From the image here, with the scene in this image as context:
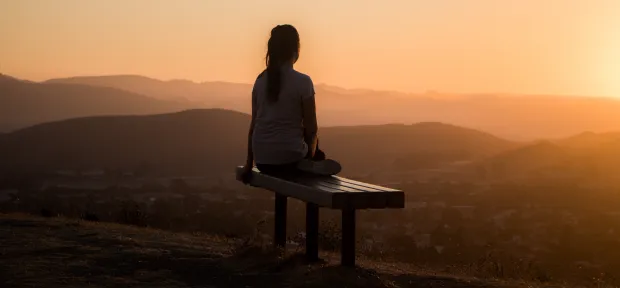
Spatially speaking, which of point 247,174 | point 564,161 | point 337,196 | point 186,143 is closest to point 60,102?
point 186,143

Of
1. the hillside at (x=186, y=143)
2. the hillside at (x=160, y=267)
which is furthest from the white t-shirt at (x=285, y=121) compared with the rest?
the hillside at (x=186, y=143)

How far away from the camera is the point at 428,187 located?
59.8 metres

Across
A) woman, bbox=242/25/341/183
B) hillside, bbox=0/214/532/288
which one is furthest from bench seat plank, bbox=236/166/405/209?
hillside, bbox=0/214/532/288

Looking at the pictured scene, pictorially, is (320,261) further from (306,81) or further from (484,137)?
(484,137)

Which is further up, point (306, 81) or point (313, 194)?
point (306, 81)

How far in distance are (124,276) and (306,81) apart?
2271 mm

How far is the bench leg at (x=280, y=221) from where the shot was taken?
7.42 m

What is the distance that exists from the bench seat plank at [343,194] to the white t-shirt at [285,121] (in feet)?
1.49

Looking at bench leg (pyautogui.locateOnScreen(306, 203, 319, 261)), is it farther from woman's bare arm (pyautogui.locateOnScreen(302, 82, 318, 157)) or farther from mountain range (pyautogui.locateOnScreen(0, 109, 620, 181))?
mountain range (pyautogui.locateOnScreen(0, 109, 620, 181))

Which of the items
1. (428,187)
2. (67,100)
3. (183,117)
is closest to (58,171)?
(183,117)

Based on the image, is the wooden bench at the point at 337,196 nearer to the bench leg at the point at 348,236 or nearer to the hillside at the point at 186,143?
the bench leg at the point at 348,236

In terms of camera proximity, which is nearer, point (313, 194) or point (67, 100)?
point (313, 194)

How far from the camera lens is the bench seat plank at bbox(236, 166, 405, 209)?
562 centimetres

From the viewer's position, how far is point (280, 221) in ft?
24.5
